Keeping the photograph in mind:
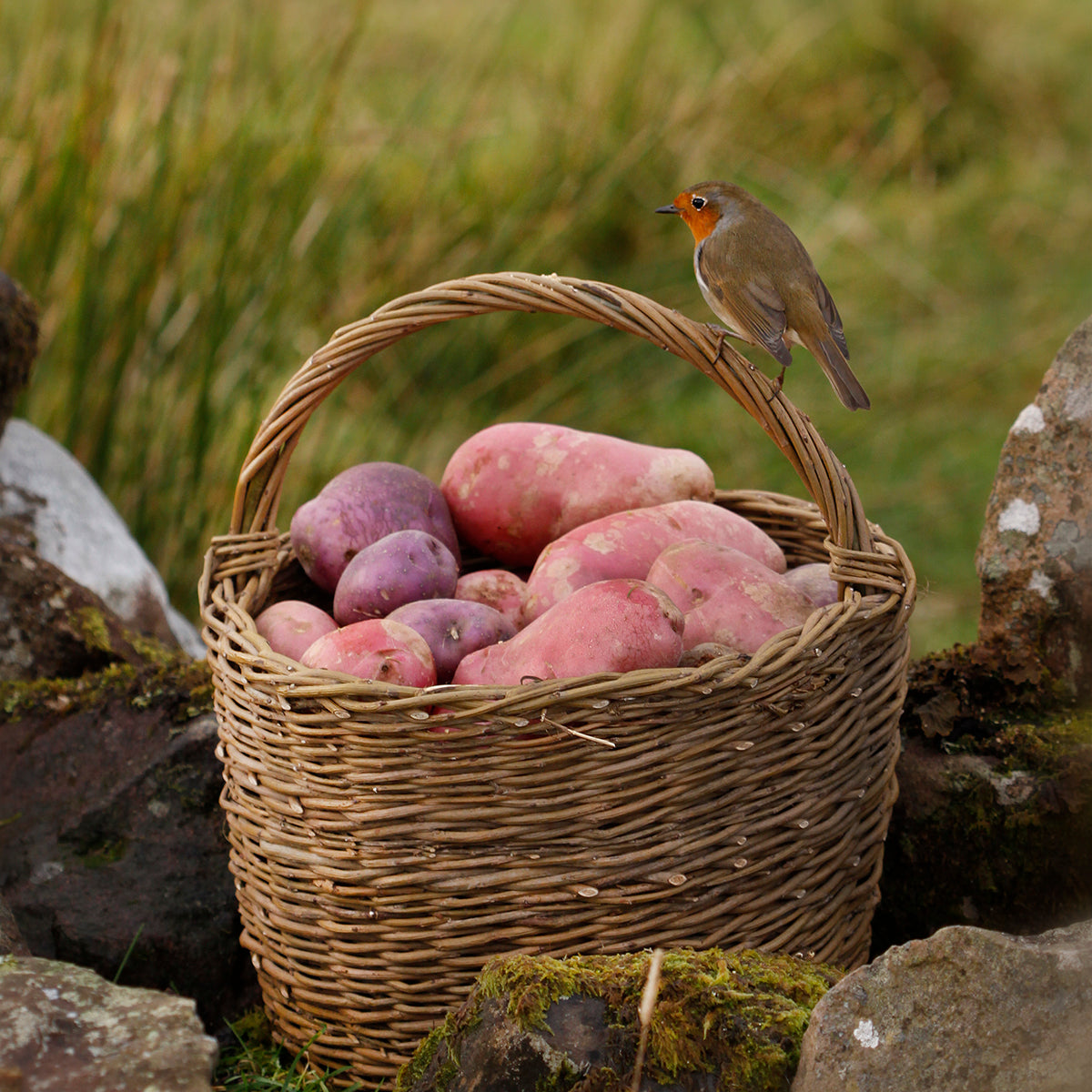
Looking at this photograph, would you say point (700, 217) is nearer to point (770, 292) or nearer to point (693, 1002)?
point (770, 292)

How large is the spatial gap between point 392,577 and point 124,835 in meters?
0.65

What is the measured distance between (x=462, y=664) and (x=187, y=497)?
176 cm

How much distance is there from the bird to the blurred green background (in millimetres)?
419

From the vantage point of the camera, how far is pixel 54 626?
7.27ft

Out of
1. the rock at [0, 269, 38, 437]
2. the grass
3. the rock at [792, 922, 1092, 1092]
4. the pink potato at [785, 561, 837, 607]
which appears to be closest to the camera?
Result: the rock at [792, 922, 1092, 1092]

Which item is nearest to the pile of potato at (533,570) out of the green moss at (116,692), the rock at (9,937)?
the green moss at (116,692)

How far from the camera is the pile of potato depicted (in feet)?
5.21

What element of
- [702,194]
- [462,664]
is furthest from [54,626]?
[702,194]

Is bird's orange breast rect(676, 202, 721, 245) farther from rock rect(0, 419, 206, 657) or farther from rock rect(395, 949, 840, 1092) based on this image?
rock rect(0, 419, 206, 657)

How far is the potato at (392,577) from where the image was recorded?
5.98ft

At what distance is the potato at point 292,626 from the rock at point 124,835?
12.4 inches

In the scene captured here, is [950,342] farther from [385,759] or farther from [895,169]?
[385,759]

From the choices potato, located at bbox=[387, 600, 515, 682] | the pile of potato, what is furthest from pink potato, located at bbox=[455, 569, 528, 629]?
potato, located at bbox=[387, 600, 515, 682]

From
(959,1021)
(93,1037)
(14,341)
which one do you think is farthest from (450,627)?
(14,341)
